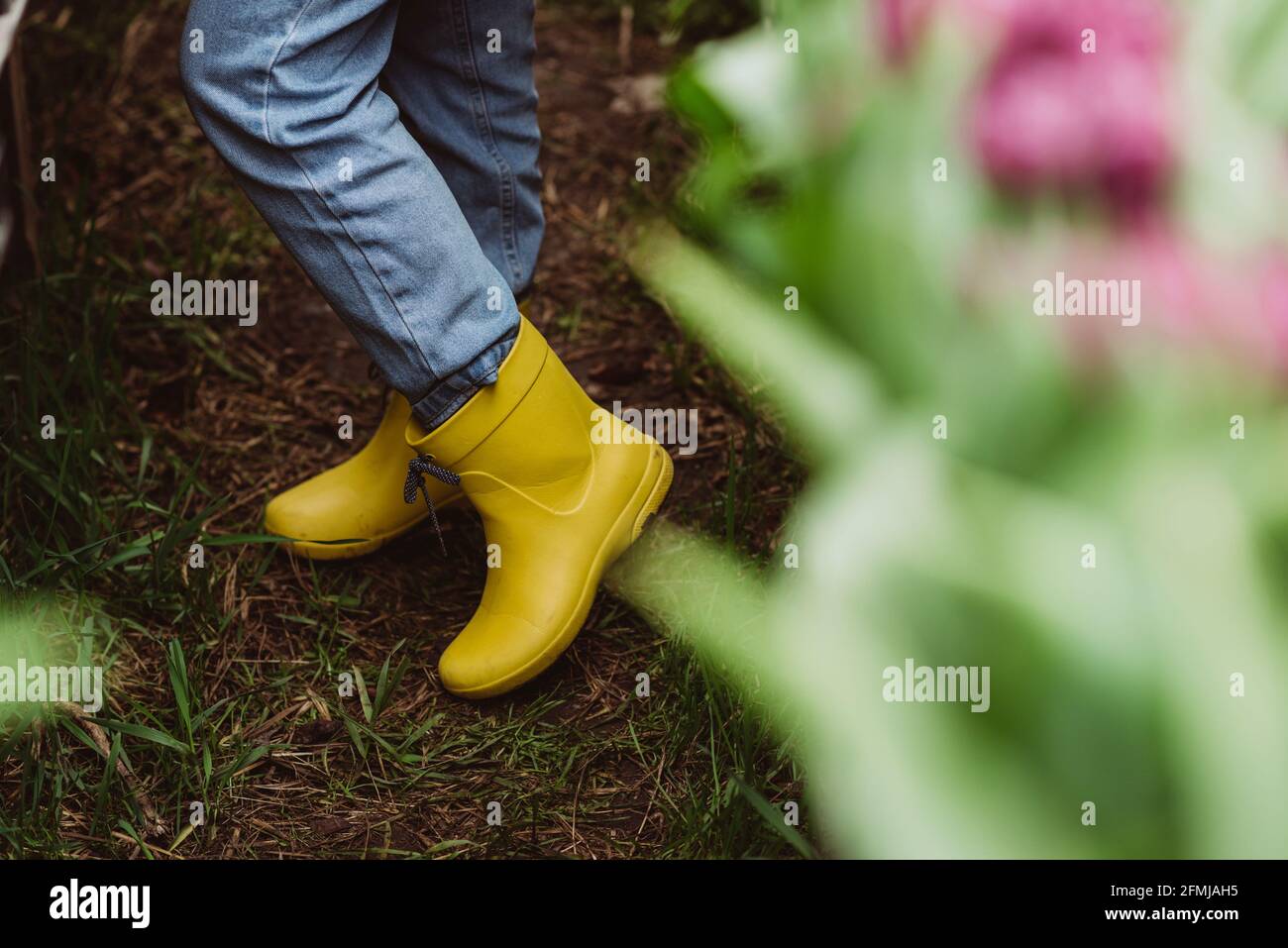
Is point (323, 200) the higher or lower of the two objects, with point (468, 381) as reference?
higher

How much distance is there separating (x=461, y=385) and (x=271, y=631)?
35 cm

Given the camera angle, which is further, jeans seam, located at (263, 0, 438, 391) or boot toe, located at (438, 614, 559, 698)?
boot toe, located at (438, 614, 559, 698)

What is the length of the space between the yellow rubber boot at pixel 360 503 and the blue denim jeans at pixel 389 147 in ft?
0.61

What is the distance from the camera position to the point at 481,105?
48.4 inches

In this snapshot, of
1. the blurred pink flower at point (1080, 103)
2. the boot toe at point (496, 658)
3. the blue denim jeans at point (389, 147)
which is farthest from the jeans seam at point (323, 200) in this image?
the blurred pink flower at point (1080, 103)

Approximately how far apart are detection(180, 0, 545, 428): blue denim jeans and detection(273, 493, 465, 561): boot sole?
0.23 m

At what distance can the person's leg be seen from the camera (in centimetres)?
118

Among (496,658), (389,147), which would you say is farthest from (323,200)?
(496,658)

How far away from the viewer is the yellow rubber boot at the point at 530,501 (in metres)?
1.16

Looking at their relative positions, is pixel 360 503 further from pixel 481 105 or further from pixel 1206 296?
pixel 1206 296

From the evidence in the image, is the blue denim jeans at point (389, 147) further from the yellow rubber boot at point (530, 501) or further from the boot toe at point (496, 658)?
the boot toe at point (496, 658)

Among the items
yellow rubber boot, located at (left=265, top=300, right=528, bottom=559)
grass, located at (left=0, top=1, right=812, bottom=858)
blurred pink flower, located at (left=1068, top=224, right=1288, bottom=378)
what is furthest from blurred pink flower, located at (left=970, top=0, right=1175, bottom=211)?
yellow rubber boot, located at (left=265, top=300, right=528, bottom=559)

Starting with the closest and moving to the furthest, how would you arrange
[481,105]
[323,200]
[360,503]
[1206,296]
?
[1206,296]
[323,200]
[481,105]
[360,503]

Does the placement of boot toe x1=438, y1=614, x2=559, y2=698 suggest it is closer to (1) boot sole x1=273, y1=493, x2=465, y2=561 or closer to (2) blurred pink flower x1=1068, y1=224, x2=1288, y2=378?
(1) boot sole x1=273, y1=493, x2=465, y2=561
